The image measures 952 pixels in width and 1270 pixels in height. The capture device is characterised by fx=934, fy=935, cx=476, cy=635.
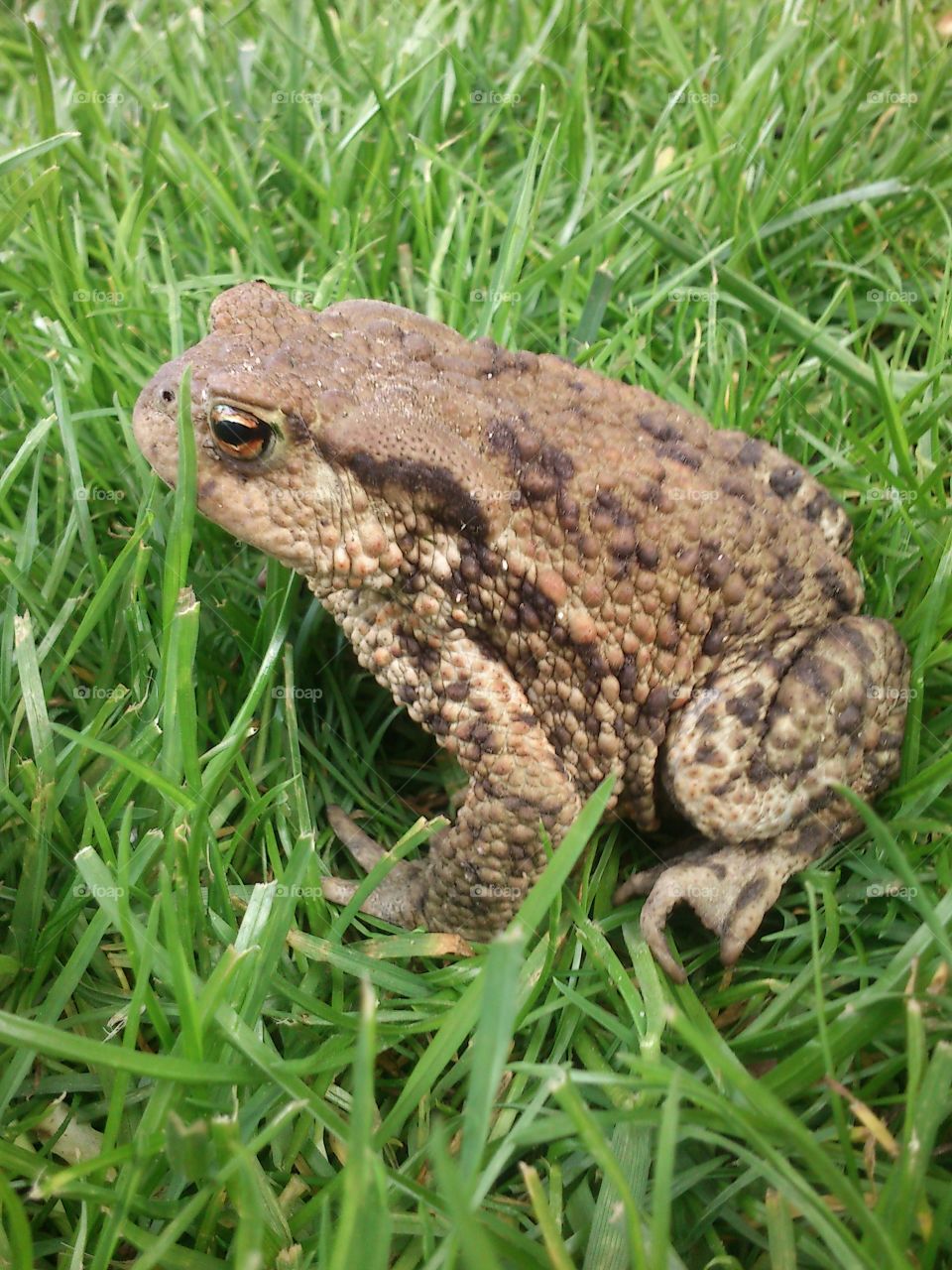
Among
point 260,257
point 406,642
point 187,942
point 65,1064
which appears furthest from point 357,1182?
point 260,257

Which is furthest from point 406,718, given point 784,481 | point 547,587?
point 784,481

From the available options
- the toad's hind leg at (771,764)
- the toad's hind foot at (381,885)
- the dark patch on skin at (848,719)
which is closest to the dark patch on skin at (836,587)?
the toad's hind leg at (771,764)

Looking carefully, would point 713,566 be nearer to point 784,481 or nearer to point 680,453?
point 680,453

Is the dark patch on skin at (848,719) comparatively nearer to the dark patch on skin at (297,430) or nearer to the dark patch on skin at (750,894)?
the dark patch on skin at (750,894)

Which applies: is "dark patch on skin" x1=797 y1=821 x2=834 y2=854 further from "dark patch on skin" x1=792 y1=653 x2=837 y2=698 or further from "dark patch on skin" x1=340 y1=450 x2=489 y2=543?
"dark patch on skin" x1=340 y1=450 x2=489 y2=543

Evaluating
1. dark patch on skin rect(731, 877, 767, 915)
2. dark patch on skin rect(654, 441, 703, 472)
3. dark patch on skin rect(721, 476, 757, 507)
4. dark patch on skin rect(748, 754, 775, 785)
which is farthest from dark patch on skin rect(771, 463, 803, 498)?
dark patch on skin rect(731, 877, 767, 915)
